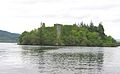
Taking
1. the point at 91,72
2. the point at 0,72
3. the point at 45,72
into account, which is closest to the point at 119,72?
the point at 91,72

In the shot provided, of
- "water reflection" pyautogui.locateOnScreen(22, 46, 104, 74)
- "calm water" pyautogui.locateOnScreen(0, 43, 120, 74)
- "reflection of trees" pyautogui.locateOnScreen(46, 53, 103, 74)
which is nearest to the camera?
"calm water" pyautogui.locateOnScreen(0, 43, 120, 74)

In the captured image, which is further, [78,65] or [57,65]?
[78,65]

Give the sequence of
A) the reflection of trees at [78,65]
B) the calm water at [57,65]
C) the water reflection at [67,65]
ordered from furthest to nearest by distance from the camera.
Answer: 1. the reflection of trees at [78,65]
2. the water reflection at [67,65]
3. the calm water at [57,65]

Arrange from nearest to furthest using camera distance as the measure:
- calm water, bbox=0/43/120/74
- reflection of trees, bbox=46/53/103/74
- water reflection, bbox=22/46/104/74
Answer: calm water, bbox=0/43/120/74
water reflection, bbox=22/46/104/74
reflection of trees, bbox=46/53/103/74

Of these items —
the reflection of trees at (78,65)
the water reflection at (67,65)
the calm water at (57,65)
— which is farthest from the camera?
the reflection of trees at (78,65)

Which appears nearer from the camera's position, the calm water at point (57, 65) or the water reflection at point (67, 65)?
the calm water at point (57, 65)

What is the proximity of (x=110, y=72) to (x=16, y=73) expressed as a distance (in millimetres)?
19402

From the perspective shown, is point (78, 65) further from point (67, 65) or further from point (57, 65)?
point (57, 65)

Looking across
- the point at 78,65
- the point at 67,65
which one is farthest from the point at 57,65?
the point at 78,65

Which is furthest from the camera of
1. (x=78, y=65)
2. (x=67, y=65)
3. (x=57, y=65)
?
(x=78, y=65)

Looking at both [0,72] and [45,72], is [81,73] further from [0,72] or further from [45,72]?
[0,72]

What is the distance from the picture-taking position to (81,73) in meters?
58.8

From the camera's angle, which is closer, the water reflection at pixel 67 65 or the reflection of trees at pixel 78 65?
the water reflection at pixel 67 65

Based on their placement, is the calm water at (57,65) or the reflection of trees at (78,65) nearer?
the calm water at (57,65)
